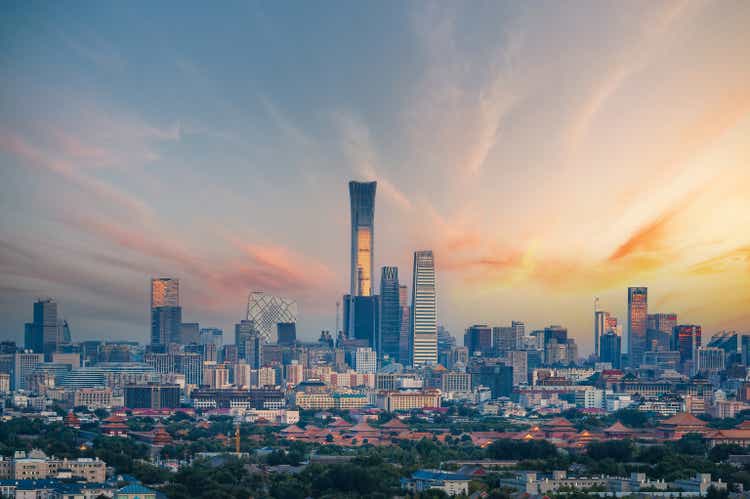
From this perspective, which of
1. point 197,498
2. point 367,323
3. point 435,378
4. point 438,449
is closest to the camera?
point 197,498

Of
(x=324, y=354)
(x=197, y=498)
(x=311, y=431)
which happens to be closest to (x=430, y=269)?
(x=324, y=354)

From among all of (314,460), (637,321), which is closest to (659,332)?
(637,321)

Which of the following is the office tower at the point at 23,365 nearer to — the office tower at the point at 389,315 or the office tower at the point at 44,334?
the office tower at the point at 44,334

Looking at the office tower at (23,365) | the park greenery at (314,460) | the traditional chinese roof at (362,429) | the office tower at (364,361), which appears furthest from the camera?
the office tower at (364,361)

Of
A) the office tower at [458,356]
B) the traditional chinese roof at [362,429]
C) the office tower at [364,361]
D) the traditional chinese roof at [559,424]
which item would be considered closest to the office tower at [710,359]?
the office tower at [458,356]

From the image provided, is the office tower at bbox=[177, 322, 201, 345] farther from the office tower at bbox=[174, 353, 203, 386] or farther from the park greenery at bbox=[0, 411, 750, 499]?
the park greenery at bbox=[0, 411, 750, 499]

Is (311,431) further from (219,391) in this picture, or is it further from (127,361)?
(127,361)

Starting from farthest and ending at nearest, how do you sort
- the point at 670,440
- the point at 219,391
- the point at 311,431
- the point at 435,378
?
the point at 435,378 → the point at 219,391 → the point at 311,431 → the point at 670,440

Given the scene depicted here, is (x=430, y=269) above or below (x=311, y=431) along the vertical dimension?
above
